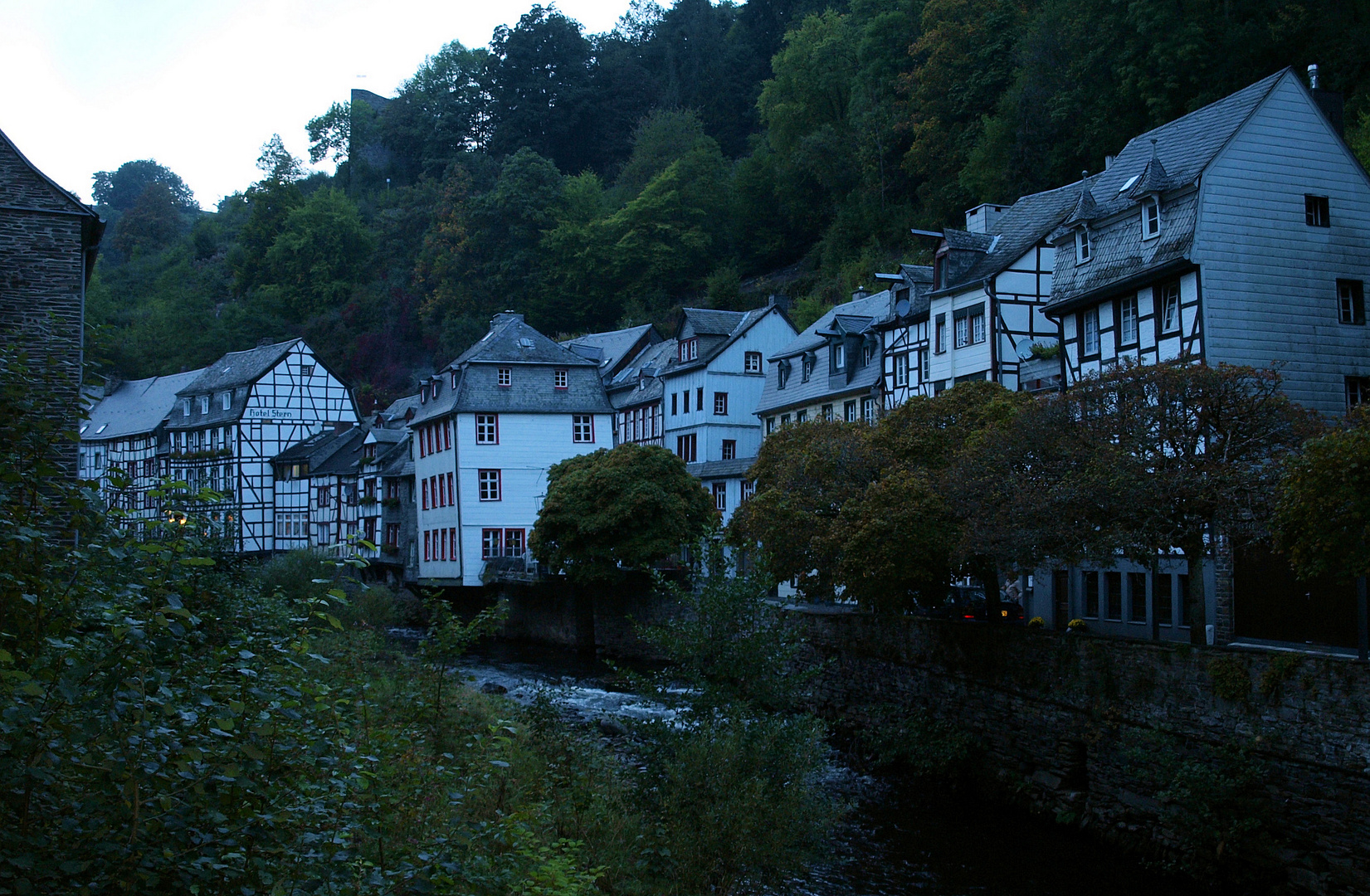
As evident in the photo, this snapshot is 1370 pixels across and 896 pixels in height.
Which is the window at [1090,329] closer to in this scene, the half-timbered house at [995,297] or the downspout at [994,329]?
the half-timbered house at [995,297]

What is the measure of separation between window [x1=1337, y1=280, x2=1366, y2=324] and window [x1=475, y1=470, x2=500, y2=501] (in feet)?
109

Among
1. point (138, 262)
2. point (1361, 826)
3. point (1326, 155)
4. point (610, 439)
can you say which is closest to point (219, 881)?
point (1361, 826)

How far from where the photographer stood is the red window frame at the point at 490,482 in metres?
50.3

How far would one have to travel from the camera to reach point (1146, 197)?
27.1m

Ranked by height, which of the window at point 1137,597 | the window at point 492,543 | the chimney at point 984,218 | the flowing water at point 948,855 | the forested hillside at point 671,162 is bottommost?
the flowing water at point 948,855

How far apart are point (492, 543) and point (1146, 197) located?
3130 cm

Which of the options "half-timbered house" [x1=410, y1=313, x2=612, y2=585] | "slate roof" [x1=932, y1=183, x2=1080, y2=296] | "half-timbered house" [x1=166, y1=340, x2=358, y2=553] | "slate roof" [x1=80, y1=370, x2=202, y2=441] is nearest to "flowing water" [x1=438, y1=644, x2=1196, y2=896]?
"slate roof" [x1=932, y1=183, x2=1080, y2=296]

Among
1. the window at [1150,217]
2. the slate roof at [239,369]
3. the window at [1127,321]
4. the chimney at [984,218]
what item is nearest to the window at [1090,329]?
the window at [1127,321]

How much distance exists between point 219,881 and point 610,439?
47.3 m

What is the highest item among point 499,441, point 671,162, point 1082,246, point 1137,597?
point 671,162

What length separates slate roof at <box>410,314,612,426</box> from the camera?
5062 centimetres

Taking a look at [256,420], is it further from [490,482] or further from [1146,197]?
[1146,197]

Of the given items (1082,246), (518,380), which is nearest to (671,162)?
(518,380)

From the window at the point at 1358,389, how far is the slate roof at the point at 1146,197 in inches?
196
